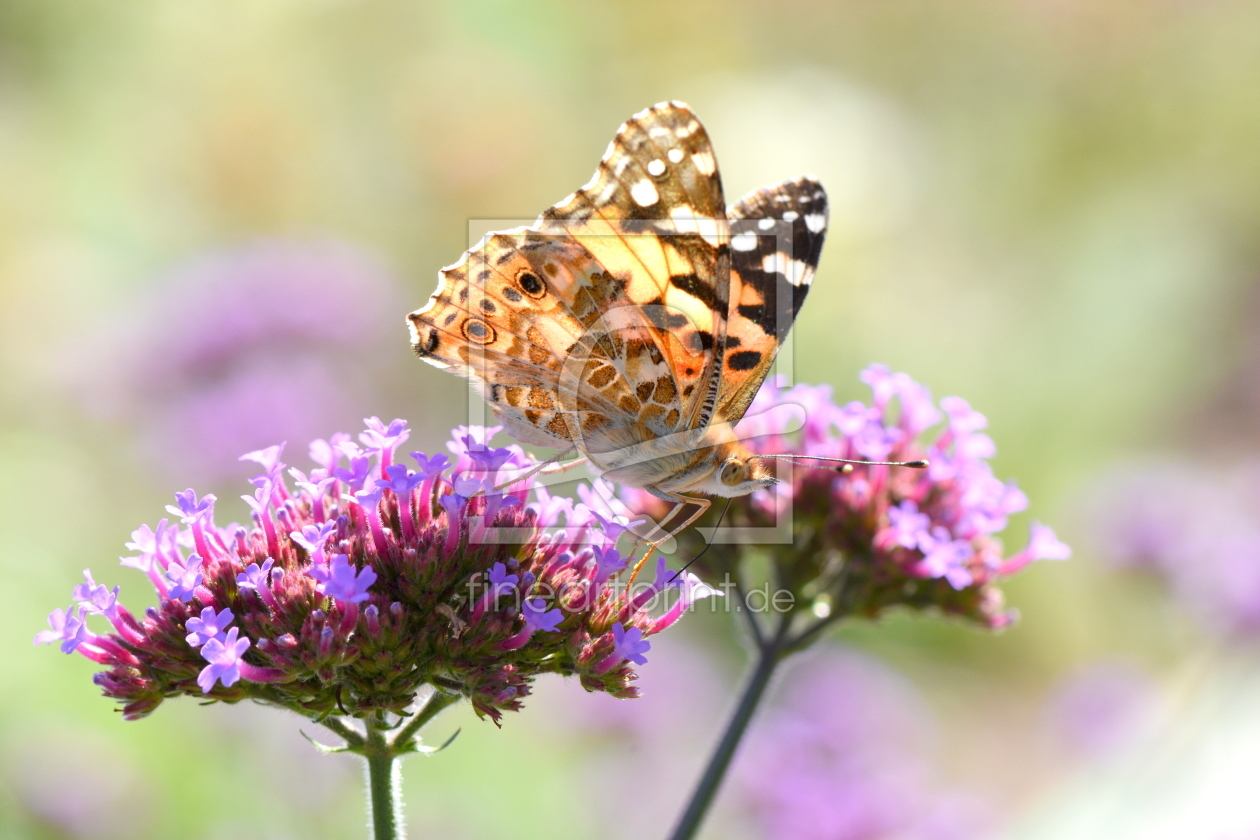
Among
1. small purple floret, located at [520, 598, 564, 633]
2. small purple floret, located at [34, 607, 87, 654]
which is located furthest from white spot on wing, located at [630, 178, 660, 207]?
small purple floret, located at [34, 607, 87, 654]

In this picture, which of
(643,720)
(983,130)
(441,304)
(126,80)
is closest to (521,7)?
(126,80)

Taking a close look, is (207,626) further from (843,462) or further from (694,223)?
(843,462)

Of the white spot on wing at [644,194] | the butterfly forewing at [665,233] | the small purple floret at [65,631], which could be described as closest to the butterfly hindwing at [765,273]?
the butterfly forewing at [665,233]

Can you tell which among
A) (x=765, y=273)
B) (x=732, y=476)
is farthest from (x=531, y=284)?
(x=732, y=476)

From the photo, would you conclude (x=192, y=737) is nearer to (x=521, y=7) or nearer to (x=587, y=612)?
(x=587, y=612)

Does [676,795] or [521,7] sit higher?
[521,7]

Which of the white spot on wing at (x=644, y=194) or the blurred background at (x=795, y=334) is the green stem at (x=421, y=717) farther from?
the blurred background at (x=795, y=334)

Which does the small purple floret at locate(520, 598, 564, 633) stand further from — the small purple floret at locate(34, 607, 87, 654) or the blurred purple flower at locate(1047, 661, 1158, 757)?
the blurred purple flower at locate(1047, 661, 1158, 757)
